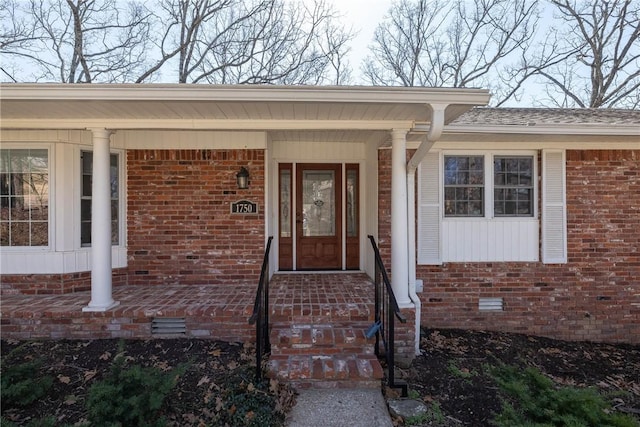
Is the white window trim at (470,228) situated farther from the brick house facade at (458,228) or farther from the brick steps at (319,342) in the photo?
the brick steps at (319,342)

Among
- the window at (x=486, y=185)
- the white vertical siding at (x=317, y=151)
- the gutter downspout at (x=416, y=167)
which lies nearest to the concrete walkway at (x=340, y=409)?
the gutter downspout at (x=416, y=167)

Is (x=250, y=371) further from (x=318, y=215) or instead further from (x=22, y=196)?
(x=22, y=196)

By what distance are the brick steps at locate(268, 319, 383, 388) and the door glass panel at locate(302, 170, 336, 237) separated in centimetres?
238

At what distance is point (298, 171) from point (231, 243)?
5.47 ft

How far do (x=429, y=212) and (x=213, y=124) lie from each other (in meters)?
3.19

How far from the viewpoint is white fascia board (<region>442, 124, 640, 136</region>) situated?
438cm

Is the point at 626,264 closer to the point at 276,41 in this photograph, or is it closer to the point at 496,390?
the point at 496,390

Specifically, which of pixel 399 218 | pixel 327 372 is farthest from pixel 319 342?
pixel 399 218

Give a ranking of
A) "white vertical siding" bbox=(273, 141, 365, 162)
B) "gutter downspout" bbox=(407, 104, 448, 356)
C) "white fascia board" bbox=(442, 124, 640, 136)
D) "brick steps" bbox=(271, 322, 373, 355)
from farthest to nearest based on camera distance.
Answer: "white vertical siding" bbox=(273, 141, 365, 162) → "white fascia board" bbox=(442, 124, 640, 136) → "brick steps" bbox=(271, 322, 373, 355) → "gutter downspout" bbox=(407, 104, 448, 356)

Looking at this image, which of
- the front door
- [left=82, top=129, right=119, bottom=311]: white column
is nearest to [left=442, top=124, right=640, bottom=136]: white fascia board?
the front door

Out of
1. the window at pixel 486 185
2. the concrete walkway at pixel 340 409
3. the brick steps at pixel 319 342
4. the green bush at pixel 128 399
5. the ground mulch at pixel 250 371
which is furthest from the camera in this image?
the window at pixel 486 185

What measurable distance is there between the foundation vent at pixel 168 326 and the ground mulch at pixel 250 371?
0.10m

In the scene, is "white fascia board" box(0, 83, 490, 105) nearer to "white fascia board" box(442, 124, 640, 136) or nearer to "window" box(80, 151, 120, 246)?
"white fascia board" box(442, 124, 640, 136)

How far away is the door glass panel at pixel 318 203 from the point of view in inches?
231
